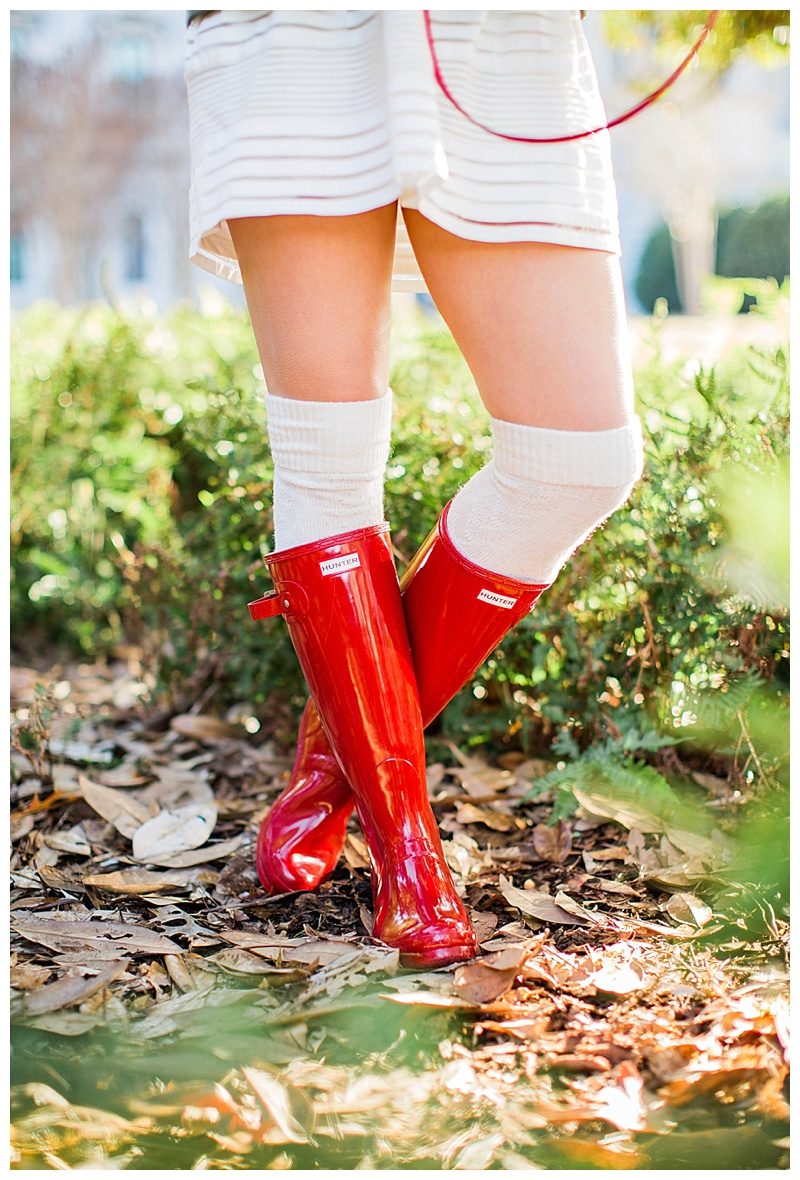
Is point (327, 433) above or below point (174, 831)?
→ above

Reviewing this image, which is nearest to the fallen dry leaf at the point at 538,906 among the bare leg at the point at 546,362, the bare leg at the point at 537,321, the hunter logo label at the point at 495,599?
the hunter logo label at the point at 495,599

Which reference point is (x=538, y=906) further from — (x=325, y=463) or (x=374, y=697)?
(x=325, y=463)

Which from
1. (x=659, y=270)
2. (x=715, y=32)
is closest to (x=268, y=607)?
(x=715, y=32)

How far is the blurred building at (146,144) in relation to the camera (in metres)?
13.5

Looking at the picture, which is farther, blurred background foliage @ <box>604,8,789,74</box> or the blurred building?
the blurred building

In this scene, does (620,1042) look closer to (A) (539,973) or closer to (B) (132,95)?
(A) (539,973)

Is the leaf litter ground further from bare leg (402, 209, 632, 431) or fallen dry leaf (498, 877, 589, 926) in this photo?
bare leg (402, 209, 632, 431)

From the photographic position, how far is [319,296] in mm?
1195

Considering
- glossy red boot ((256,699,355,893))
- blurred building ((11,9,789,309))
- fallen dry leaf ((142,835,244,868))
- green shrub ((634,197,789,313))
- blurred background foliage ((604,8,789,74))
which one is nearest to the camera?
glossy red boot ((256,699,355,893))

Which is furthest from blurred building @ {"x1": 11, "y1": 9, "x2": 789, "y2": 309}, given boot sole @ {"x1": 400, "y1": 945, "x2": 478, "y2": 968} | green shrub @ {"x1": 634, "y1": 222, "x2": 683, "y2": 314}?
boot sole @ {"x1": 400, "y1": 945, "x2": 478, "y2": 968}

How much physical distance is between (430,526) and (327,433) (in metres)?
0.70

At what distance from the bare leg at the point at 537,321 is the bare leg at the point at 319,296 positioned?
0.19ft

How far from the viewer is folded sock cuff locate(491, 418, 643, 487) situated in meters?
1.18

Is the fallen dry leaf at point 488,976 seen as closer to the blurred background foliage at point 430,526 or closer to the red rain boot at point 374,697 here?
the red rain boot at point 374,697
